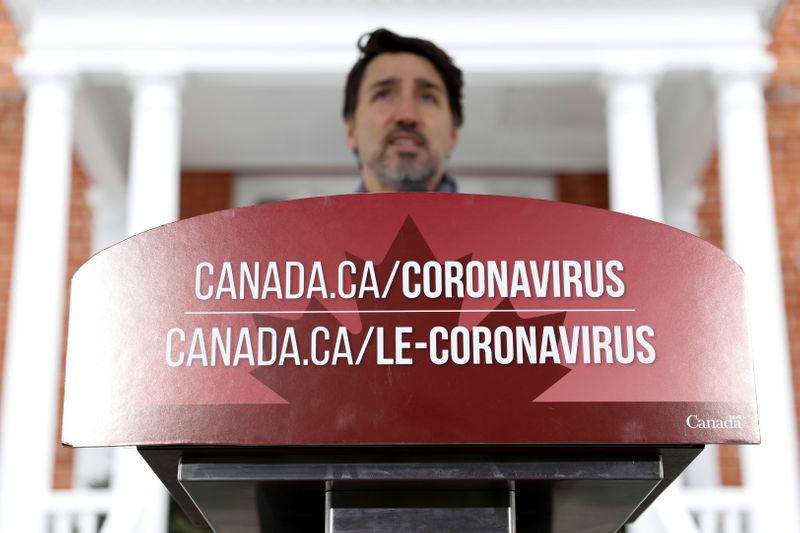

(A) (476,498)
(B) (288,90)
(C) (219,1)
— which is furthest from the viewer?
(B) (288,90)

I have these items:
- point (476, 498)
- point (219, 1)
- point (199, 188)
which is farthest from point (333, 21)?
point (476, 498)

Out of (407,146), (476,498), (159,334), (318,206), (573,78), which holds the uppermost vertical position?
(573,78)

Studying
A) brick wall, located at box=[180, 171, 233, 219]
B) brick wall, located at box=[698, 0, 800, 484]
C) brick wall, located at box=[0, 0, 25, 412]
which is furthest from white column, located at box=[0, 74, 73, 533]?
brick wall, located at box=[698, 0, 800, 484]

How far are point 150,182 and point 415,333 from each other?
518 cm

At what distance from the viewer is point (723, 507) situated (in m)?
5.62

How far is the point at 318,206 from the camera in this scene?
1.06 m

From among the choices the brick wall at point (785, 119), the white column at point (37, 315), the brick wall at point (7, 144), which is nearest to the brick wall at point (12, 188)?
the brick wall at point (7, 144)

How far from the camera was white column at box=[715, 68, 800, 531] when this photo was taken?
549cm

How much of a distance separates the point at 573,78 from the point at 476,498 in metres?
5.50

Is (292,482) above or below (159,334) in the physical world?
below

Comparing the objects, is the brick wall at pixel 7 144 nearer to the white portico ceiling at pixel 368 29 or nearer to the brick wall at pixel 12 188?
the brick wall at pixel 12 188

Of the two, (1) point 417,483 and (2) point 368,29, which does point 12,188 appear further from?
(1) point 417,483

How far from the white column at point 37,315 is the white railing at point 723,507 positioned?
3187 millimetres

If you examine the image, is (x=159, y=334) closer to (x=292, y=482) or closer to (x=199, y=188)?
(x=292, y=482)
